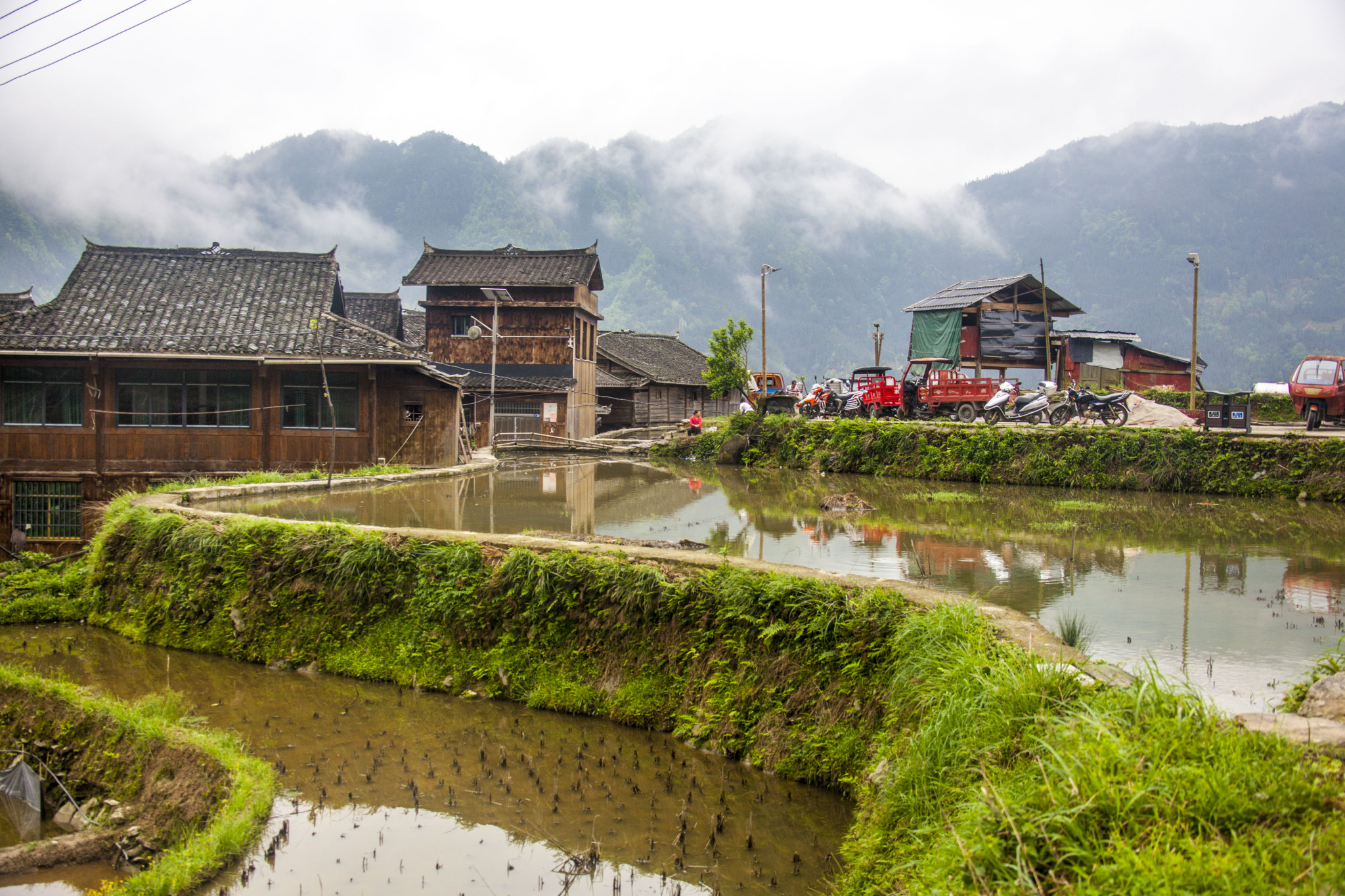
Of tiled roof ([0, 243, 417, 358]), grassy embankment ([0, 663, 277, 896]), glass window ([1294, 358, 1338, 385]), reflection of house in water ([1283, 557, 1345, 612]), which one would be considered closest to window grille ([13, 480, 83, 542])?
tiled roof ([0, 243, 417, 358])

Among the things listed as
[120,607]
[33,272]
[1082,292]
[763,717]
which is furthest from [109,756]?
[1082,292]

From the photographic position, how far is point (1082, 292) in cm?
11688

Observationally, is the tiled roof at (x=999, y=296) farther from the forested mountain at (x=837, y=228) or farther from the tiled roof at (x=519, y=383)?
the forested mountain at (x=837, y=228)

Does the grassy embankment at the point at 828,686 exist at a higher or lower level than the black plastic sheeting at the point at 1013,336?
lower

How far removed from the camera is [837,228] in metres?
161

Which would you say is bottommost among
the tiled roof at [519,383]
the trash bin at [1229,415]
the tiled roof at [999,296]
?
the trash bin at [1229,415]

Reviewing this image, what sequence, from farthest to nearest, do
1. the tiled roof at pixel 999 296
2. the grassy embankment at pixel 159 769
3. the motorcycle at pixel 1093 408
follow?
1. the tiled roof at pixel 999 296
2. the motorcycle at pixel 1093 408
3. the grassy embankment at pixel 159 769

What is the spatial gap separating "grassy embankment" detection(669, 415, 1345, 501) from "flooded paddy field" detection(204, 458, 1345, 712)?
2.82 feet

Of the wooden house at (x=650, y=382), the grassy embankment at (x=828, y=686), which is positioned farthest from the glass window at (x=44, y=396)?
the wooden house at (x=650, y=382)

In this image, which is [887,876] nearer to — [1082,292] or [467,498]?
[467,498]

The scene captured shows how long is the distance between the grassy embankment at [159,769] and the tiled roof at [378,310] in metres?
21.8

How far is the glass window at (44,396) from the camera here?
59.4 feet

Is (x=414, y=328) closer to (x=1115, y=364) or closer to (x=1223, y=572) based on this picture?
(x=1115, y=364)

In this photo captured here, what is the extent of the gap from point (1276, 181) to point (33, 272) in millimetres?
153062
